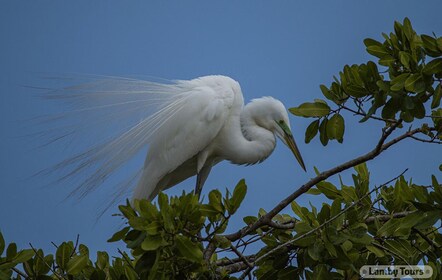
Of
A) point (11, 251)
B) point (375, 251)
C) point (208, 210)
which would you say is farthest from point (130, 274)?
point (375, 251)

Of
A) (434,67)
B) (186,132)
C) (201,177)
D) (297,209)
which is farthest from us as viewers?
(201,177)

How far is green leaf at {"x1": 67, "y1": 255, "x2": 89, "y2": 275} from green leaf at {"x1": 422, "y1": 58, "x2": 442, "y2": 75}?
6.36ft

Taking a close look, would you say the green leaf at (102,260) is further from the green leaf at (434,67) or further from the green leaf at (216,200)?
the green leaf at (434,67)

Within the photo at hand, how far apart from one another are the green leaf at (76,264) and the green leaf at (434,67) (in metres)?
1.94

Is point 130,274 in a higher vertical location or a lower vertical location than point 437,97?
lower

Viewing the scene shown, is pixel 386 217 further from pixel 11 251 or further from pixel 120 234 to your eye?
pixel 11 251

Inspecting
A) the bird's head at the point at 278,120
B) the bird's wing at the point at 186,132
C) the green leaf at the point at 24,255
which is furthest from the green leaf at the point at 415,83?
the bird's head at the point at 278,120

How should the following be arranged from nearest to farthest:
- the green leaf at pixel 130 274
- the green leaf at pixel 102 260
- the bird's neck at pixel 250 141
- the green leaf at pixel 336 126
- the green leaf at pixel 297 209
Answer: the green leaf at pixel 130 274
the green leaf at pixel 297 209
the green leaf at pixel 102 260
the green leaf at pixel 336 126
the bird's neck at pixel 250 141

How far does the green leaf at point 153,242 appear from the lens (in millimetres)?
3212

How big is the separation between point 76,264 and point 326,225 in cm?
125

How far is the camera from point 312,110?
4012 mm

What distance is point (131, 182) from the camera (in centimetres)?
613

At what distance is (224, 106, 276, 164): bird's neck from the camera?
20.0ft

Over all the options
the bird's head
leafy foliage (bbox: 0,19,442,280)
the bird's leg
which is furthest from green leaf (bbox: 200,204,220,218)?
the bird's head
